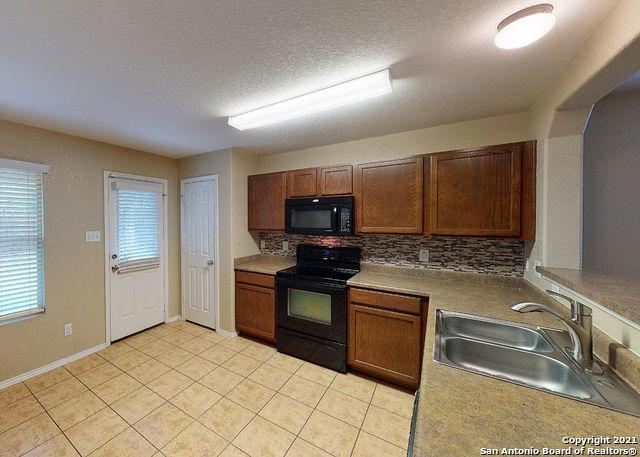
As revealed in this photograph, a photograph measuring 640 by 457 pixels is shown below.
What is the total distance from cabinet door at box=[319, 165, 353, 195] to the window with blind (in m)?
2.73

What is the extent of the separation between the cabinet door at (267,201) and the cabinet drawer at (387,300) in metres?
1.25

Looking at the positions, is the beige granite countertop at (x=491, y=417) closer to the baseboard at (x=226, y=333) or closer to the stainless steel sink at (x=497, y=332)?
the stainless steel sink at (x=497, y=332)

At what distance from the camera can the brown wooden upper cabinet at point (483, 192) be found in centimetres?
185

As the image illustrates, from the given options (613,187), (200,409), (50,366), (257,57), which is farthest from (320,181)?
(50,366)

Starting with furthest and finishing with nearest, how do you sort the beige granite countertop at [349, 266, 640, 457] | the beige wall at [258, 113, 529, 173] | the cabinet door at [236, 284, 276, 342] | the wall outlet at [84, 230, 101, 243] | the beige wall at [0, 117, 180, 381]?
the cabinet door at [236, 284, 276, 342] < the wall outlet at [84, 230, 101, 243] < the beige wall at [0, 117, 180, 381] < the beige wall at [258, 113, 529, 173] < the beige granite countertop at [349, 266, 640, 457]

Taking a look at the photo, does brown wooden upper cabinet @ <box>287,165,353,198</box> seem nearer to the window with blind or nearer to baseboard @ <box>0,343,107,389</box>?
the window with blind

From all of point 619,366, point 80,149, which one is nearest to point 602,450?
point 619,366

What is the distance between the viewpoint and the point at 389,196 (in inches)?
92.0

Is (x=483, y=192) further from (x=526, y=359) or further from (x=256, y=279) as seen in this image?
(x=256, y=279)

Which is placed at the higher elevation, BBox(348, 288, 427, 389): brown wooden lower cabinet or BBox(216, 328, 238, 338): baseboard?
BBox(348, 288, 427, 389): brown wooden lower cabinet

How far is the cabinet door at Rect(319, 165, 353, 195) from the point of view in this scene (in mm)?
2537

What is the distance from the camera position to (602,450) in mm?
608

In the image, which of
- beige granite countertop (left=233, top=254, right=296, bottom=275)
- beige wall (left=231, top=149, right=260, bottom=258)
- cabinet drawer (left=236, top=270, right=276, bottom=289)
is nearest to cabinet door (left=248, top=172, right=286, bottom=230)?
beige wall (left=231, top=149, right=260, bottom=258)

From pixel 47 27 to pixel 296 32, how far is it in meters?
1.15
